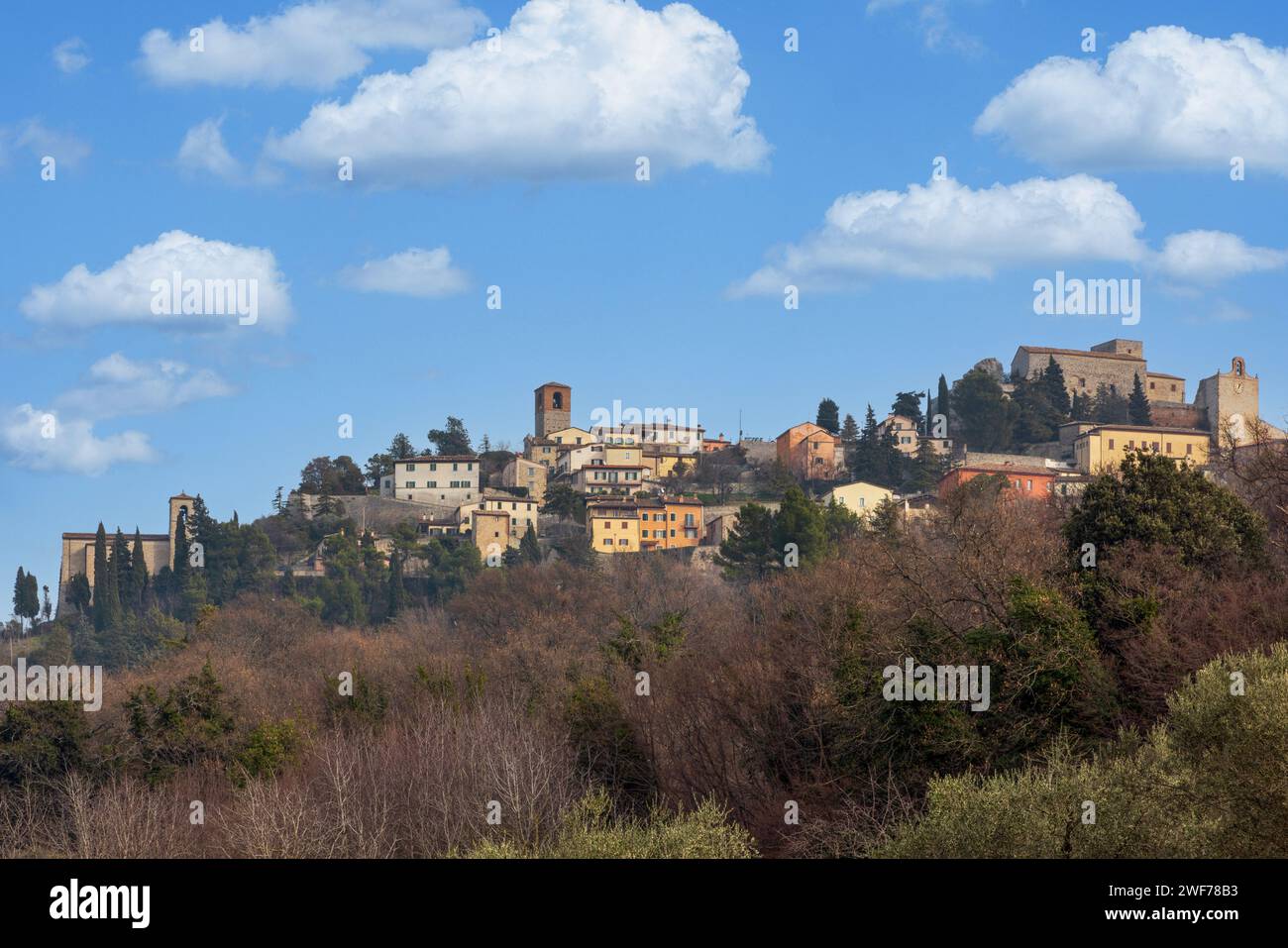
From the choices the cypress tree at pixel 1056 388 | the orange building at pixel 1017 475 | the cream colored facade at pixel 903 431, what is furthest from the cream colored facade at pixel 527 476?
the cypress tree at pixel 1056 388

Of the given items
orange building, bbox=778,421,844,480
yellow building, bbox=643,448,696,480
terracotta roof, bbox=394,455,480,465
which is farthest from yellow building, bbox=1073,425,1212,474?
terracotta roof, bbox=394,455,480,465

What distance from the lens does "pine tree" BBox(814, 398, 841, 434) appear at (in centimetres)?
10256

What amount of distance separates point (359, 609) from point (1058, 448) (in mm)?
44138

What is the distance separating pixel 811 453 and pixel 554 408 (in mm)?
25751

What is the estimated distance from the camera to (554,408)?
11425cm

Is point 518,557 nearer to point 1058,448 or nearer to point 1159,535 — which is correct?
point 1058,448

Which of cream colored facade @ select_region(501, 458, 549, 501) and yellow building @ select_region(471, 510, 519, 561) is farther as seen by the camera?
cream colored facade @ select_region(501, 458, 549, 501)

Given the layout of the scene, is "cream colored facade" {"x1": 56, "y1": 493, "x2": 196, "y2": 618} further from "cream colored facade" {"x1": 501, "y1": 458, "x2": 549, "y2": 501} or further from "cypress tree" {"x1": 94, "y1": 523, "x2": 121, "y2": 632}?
"cream colored facade" {"x1": 501, "y1": 458, "x2": 549, "y2": 501}

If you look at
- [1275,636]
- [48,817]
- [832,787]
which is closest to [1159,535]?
[1275,636]

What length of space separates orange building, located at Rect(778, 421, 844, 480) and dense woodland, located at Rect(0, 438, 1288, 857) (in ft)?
172

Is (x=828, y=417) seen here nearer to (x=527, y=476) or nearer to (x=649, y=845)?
(x=527, y=476)

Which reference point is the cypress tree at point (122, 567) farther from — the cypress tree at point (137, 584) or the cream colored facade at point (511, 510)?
the cream colored facade at point (511, 510)

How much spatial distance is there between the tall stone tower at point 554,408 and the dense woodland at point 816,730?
70220 mm

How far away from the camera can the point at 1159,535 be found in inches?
886
